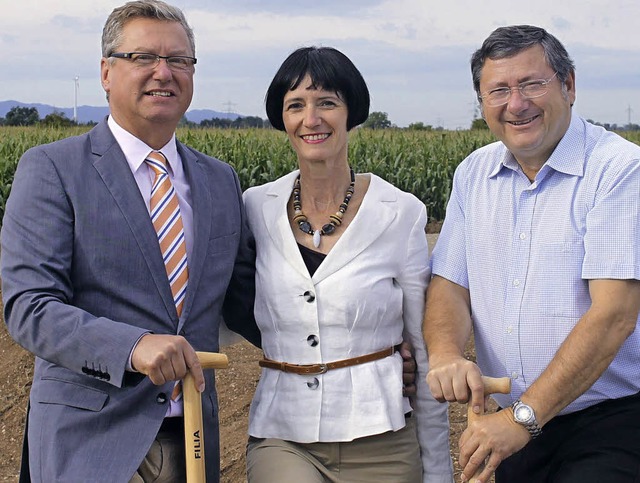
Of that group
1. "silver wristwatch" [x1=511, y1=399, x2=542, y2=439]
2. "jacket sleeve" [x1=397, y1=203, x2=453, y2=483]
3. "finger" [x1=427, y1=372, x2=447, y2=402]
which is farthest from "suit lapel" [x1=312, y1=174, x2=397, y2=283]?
"silver wristwatch" [x1=511, y1=399, x2=542, y2=439]

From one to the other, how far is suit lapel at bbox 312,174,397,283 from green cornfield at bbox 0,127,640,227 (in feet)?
25.2

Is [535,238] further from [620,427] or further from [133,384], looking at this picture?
[133,384]

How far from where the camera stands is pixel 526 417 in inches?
110

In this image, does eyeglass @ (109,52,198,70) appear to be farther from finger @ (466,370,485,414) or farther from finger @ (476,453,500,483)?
finger @ (476,453,500,483)

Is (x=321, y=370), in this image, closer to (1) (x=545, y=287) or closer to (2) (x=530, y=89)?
(1) (x=545, y=287)

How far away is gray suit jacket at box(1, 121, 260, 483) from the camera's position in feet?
8.84

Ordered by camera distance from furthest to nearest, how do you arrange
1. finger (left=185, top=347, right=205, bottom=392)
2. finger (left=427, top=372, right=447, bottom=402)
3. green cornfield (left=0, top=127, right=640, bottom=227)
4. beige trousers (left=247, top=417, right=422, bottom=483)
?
green cornfield (left=0, top=127, right=640, bottom=227) < beige trousers (left=247, top=417, right=422, bottom=483) < finger (left=427, top=372, right=447, bottom=402) < finger (left=185, top=347, right=205, bottom=392)

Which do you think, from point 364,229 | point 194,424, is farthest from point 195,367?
point 364,229

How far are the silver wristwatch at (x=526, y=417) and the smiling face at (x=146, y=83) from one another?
4.53 ft

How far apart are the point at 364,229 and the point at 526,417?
0.85m

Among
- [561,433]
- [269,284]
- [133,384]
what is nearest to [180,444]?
[133,384]

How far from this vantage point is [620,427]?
299 cm

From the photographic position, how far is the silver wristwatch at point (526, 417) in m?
2.79

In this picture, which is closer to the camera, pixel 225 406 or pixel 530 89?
pixel 530 89
